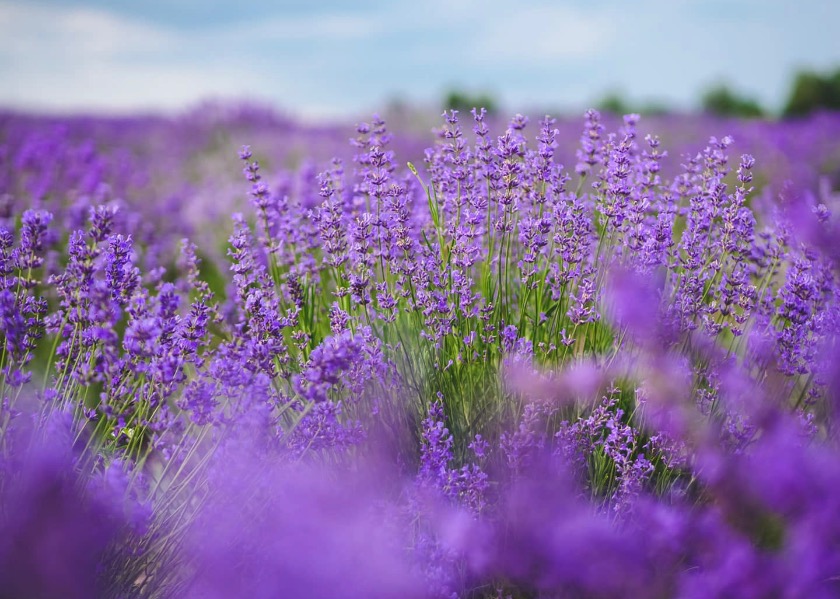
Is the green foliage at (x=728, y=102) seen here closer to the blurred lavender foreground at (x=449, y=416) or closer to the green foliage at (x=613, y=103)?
the green foliage at (x=613, y=103)

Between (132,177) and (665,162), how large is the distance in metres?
6.06

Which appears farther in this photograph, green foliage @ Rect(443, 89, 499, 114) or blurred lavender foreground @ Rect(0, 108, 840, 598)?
green foliage @ Rect(443, 89, 499, 114)

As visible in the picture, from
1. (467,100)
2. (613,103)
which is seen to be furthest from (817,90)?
(467,100)

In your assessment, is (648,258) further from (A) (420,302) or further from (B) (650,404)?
(A) (420,302)

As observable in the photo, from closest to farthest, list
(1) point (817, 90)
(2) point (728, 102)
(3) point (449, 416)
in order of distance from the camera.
Answer: (3) point (449, 416) < (1) point (817, 90) < (2) point (728, 102)

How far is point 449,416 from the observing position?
2.29m

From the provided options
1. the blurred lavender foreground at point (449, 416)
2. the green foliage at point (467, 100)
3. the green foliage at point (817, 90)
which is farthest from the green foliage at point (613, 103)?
the blurred lavender foreground at point (449, 416)

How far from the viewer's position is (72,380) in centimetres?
230

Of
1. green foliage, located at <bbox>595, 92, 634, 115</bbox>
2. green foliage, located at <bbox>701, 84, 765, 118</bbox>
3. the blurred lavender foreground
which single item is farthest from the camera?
green foliage, located at <bbox>701, 84, 765, 118</bbox>

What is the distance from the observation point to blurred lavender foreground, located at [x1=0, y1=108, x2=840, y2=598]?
1319mm

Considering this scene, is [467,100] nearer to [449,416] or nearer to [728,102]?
[728,102]

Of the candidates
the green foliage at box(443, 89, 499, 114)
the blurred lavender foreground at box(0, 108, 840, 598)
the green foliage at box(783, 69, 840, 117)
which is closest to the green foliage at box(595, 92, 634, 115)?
the green foliage at box(443, 89, 499, 114)

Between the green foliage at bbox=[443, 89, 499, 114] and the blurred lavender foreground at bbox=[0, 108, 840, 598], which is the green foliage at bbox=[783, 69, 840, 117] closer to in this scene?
the green foliage at bbox=[443, 89, 499, 114]

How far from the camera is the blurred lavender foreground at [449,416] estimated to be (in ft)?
4.33
